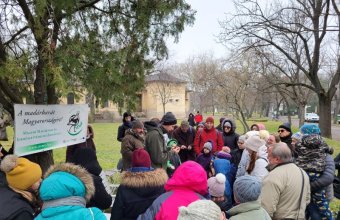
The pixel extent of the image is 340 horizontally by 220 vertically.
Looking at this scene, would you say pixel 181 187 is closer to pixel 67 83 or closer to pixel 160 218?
pixel 160 218

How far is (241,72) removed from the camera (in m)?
19.4

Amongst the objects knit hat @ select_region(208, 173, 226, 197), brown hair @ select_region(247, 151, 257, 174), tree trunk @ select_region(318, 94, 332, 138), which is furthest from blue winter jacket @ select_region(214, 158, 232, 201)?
tree trunk @ select_region(318, 94, 332, 138)

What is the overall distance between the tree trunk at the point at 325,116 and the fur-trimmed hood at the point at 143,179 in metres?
19.8

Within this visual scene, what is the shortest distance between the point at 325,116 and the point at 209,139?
16.1 metres

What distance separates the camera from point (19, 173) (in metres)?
2.92

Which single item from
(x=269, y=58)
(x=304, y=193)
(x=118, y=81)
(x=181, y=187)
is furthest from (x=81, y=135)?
(x=269, y=58)

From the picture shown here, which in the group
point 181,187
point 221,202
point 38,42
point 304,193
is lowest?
point 221,202

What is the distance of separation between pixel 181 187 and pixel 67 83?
93.6 inches

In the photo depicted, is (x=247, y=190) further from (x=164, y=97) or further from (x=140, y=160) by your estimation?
(x=164, y=97)

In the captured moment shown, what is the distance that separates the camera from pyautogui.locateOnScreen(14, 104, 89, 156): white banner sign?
445 cm

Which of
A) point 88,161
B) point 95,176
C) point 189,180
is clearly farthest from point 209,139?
point 189,180

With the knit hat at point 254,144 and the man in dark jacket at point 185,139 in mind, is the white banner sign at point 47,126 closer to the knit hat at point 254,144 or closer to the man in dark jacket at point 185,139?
the knit hat at point 254,144

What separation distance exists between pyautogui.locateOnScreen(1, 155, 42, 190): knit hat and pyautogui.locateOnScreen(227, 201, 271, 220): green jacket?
1794mm

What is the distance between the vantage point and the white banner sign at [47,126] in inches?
175
